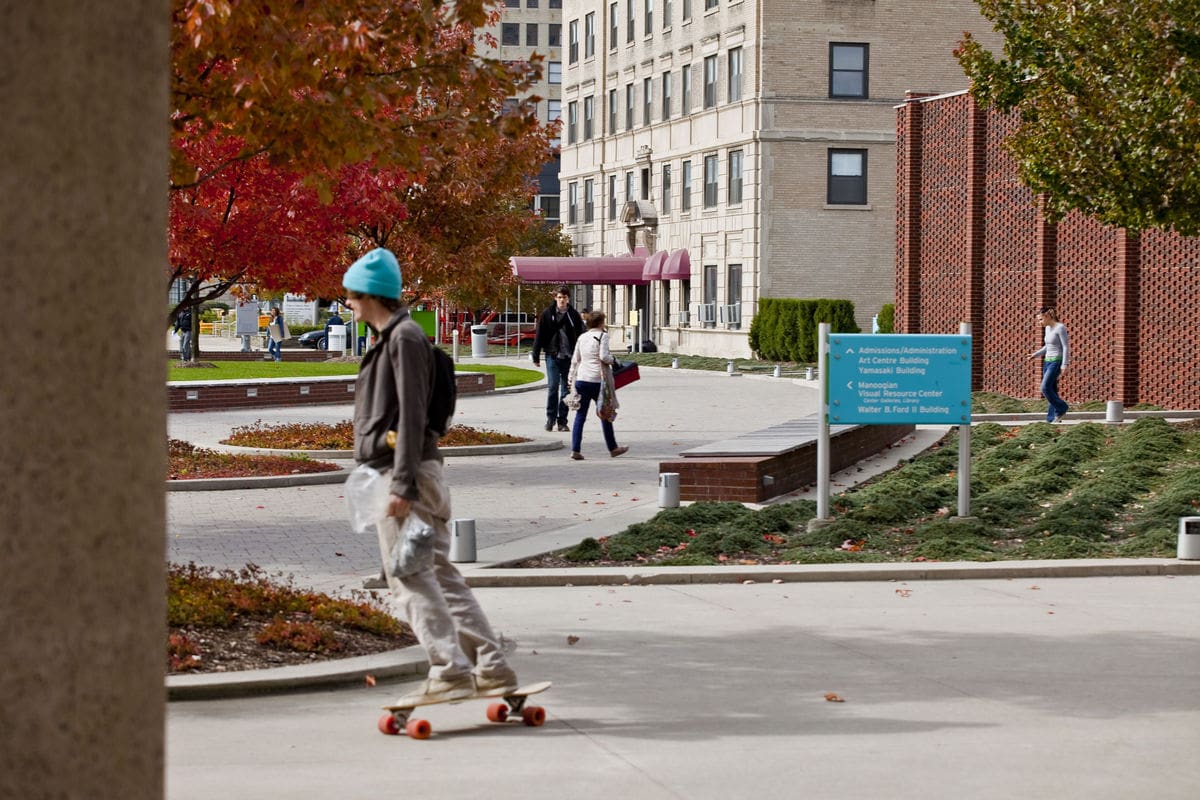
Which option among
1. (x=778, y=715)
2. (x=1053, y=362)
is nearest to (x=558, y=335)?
(x=1053, y=362)

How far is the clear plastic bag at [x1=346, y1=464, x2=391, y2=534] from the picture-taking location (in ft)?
23.6

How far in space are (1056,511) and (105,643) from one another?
1230 cm

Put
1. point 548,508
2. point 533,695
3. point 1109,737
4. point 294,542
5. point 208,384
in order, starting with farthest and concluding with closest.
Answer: point 208,384 → point 548,508 → point 294,542 → point 533,695 → point 1109,737

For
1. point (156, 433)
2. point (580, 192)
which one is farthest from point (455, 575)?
point (580, 192)

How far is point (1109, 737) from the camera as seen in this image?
719 centimetres

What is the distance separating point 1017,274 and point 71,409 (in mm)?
30855

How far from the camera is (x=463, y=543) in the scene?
12.1 m

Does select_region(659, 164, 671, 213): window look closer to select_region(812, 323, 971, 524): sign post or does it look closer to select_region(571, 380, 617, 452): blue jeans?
select_region(571, 380, 617, 452): blue jeans

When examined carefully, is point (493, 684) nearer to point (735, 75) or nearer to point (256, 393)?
point (256, 393)

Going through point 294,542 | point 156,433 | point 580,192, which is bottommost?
point 294,542

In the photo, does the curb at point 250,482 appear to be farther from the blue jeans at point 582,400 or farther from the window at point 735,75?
the window at point 735,75

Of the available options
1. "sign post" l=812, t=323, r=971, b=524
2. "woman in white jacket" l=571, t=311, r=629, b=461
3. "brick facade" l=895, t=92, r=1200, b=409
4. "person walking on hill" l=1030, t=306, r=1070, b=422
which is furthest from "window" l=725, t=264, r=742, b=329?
"sign post" l=812, t=323, r=971, b=524

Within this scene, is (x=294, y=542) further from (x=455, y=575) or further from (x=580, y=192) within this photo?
(x=580, y=192)

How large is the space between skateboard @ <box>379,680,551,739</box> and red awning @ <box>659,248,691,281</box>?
52825mm
